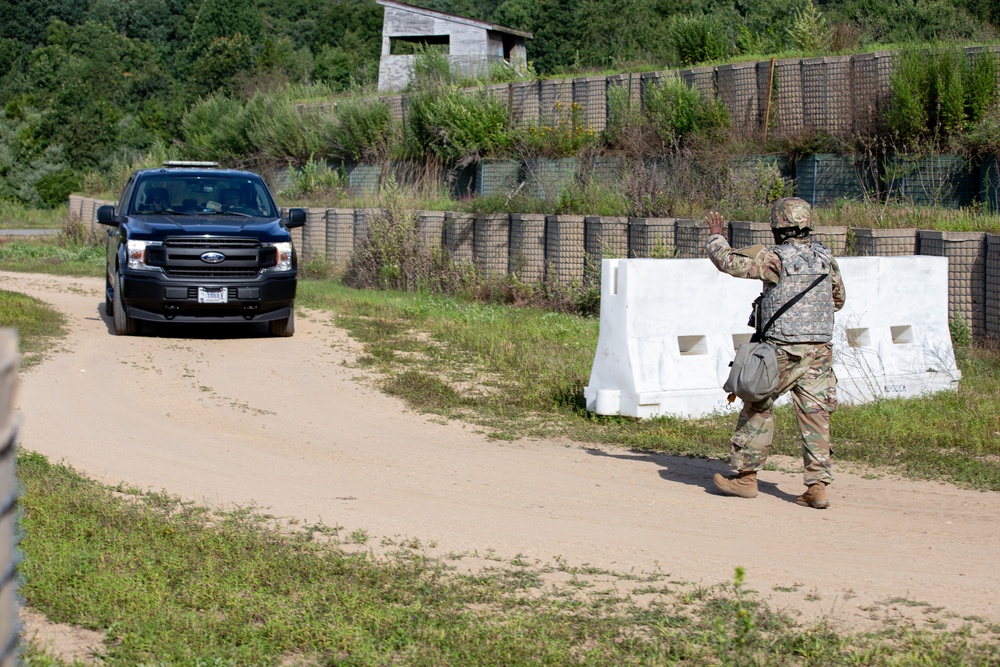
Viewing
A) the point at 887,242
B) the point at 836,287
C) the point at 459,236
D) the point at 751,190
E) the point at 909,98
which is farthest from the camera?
the point at 459,236

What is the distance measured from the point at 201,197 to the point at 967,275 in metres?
9.32

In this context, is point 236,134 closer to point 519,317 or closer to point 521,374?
point 519,317

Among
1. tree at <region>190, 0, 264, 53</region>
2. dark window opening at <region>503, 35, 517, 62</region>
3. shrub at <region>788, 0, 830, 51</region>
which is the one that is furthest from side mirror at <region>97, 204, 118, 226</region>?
tree at <region>190, 0, 264, 53</region>

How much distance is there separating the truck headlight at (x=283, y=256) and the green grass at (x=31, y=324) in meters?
2.71

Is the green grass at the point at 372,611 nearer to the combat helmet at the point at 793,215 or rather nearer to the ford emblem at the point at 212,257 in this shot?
the combat helmet at the point at 793,215

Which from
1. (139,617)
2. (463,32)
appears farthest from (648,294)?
(463,32)

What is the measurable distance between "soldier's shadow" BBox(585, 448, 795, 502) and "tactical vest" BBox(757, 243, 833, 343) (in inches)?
43.7

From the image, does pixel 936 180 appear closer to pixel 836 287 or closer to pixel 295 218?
pixel 295 218

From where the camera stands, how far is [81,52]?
73.4m

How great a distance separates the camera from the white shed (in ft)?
127

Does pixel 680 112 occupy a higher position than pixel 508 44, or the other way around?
pixel 508 44

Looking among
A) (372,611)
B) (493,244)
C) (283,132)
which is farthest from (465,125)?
(372,611)

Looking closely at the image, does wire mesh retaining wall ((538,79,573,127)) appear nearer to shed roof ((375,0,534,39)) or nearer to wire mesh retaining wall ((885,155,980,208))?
wire mesh retaining wall ((885,155,980,208))

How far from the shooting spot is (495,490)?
7668 millimetres
